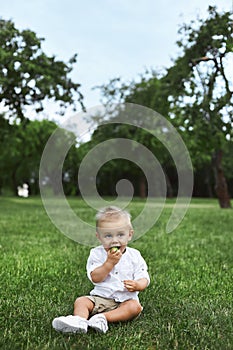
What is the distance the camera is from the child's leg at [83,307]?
326cm

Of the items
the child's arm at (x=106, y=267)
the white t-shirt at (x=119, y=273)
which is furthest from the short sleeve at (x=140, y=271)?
the child's arm at (x=106, y=267)

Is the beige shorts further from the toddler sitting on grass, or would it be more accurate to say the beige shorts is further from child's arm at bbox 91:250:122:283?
child's arm at bbox 91:250:122:283

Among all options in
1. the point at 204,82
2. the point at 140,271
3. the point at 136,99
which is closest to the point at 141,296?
the point at 140,271

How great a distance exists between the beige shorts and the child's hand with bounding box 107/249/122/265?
29 cm

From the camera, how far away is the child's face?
348 centimetres

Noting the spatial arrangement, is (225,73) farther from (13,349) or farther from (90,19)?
(13,349)

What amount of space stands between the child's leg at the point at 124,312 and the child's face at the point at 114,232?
43 centimetres

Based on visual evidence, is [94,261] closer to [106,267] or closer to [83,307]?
[106,267]

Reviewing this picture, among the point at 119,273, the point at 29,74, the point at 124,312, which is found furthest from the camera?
the point at 29,74

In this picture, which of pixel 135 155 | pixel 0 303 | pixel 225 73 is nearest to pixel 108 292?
pixel 0 303

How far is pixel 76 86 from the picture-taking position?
17.1 m

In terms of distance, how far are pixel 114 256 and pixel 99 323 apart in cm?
51

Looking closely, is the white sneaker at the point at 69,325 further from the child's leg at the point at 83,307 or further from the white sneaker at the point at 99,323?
the child's leg at the point at 83,307

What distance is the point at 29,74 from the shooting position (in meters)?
15.5
